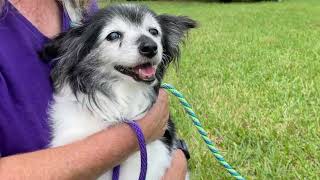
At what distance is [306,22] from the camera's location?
11.4 m

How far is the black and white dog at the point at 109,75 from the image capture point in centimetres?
208

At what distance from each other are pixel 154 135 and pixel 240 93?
10.2 feet

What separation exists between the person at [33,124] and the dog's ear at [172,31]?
352 mm

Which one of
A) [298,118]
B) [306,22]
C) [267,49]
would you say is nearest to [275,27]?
[306,22]

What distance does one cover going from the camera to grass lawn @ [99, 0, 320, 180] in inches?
142

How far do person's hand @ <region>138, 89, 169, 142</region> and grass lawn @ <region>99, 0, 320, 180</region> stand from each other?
1.92 ft

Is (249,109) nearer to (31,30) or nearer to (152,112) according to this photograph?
(152,112)

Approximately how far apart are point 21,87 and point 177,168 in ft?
2.49

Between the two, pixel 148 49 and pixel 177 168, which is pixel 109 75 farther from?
pixel 177 168

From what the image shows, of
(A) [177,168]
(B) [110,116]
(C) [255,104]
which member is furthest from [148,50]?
(C) [255,104]

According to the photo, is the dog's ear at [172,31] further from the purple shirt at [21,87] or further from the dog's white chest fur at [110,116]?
the purple shirt at [21,87]

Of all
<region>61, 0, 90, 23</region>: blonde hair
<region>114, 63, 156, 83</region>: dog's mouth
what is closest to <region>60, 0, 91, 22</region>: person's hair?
<region>61, 0, 90, 23</region>: blonde hair

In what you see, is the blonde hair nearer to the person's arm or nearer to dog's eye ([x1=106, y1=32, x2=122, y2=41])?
dog's eye ([x1=106, y1=32, x2=122, y2=41])

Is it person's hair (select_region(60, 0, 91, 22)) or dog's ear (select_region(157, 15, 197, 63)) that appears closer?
person's hair (select_region(60, 0, 91, 22))
